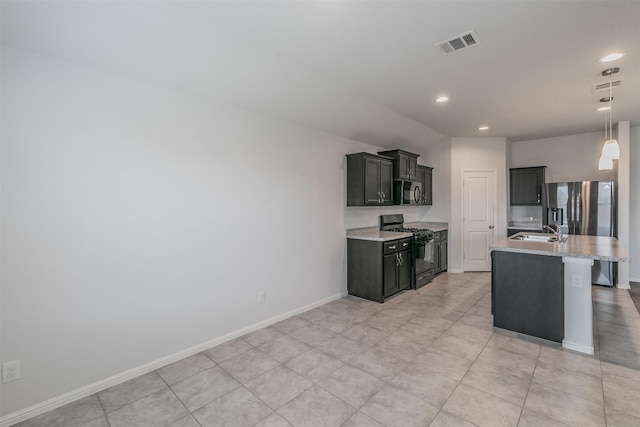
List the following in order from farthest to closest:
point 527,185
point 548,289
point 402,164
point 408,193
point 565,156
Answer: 1. point 527,185
2. point 565,156
3. point 408,193
4. point 402,164
5. point 548,289

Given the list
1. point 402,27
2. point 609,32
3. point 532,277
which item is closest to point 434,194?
point 532,277

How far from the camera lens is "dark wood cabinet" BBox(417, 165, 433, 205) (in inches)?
235

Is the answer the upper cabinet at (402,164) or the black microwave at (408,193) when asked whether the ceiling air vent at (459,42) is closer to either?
the upper cabinet at (402,164)

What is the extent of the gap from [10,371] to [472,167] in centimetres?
698

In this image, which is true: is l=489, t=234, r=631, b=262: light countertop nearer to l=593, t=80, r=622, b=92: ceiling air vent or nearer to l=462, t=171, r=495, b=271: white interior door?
l=593, t=80, r=622, b=92: ceiling air vent

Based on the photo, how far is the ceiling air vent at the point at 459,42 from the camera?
2372 mm

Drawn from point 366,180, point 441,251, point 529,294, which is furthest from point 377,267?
point 441,251

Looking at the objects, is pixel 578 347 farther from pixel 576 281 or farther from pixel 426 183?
pixel 426 183

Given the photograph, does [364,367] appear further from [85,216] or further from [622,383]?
[85,216]

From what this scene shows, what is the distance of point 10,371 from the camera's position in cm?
200

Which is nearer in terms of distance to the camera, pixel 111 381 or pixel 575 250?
pixel 111 381

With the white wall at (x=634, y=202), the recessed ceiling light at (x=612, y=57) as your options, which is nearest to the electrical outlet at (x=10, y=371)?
the recessed ceiling light at (x=612, y=57)

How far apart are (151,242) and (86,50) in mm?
1553

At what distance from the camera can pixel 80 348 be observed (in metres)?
2.28
